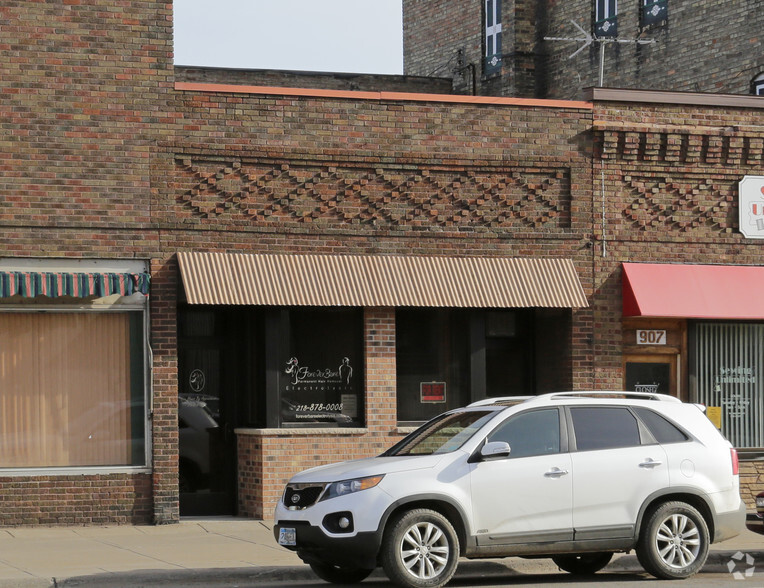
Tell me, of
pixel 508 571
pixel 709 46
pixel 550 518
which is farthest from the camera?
pixel 709 46

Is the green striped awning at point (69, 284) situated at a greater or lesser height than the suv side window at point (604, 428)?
greater

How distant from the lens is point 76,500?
15828mm

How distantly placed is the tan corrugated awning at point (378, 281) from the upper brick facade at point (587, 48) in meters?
7.94

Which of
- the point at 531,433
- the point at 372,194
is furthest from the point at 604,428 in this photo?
the point at 372,194

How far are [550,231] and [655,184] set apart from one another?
172 cm

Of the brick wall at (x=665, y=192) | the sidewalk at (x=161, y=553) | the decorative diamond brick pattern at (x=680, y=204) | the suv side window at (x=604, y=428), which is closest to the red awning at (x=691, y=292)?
the brick wall at (x=665, y=192)

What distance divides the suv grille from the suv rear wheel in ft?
2.46

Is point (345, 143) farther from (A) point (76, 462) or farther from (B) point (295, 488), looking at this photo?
(B) point (295, 488)

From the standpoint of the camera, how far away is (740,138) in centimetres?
1827

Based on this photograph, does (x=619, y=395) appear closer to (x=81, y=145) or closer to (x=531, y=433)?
(x=531, y=433)

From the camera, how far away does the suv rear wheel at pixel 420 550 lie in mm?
11011

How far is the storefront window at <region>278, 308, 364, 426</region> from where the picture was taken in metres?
16.8

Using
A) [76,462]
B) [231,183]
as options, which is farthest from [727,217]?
[76,462]

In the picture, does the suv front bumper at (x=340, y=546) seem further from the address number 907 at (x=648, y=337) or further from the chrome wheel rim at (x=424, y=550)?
the address number 907 at (x=648, y=337)
